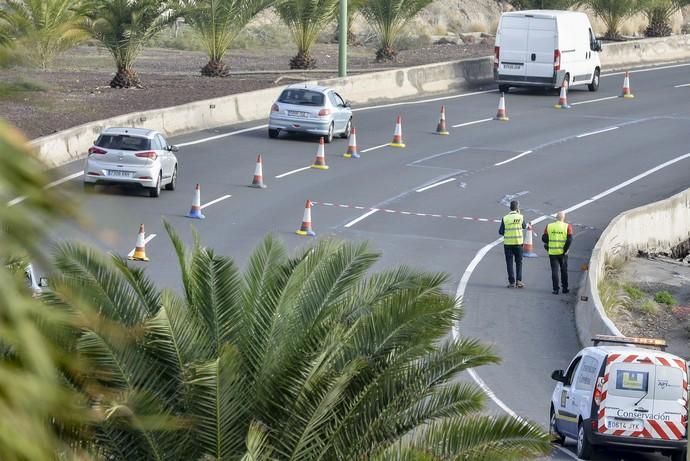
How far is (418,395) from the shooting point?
891 centimetres

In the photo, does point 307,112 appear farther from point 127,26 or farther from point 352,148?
point 127,26

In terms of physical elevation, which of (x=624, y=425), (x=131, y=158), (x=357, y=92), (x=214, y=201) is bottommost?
(x=624, y=425)

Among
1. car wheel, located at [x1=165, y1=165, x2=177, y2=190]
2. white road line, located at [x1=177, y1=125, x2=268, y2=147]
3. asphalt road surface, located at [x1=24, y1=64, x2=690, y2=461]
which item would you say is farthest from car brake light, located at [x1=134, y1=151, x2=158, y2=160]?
white road line, located at [x1=177, y1=125, x2=268, y2=147]

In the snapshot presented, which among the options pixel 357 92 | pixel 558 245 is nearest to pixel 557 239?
pixel 558 245

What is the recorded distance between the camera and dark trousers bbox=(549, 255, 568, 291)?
2364 cm

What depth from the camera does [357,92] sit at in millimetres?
41906

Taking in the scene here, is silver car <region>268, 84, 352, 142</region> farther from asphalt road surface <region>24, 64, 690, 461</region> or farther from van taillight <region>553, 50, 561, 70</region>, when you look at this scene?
van taillight <region>553, 50, 561, 70</region>

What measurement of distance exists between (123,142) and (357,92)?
52.0ft

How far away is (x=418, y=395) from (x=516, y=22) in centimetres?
3713

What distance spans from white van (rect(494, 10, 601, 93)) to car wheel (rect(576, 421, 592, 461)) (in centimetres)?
2981

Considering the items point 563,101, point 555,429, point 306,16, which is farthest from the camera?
point 306,16

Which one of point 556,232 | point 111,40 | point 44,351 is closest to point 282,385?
point 44,351

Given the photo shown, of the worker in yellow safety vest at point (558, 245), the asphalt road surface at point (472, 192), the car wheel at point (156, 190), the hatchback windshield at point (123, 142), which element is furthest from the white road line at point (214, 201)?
the worker in yellow safety vest at point (558, 245)

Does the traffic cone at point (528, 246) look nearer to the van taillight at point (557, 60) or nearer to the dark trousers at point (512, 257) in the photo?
the dark trousers at point (512, 257)
